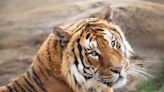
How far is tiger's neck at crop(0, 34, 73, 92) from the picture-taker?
10.5ft

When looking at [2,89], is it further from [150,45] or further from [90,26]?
[150,45]

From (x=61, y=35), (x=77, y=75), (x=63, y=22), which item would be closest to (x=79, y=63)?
(x=77, y=75)

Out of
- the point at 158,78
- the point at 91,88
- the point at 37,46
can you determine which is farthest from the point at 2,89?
the point at 158,78

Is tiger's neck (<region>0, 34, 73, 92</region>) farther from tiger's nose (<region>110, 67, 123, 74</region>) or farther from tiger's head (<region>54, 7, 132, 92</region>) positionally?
tiger's nose (<region>110, 67, 123, 74</region>)

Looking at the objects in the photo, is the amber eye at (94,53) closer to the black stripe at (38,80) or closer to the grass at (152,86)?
the black stripe at (38,80)

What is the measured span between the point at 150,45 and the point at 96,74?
200 centimetres

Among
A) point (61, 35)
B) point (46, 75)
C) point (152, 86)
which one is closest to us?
point (61, 35)

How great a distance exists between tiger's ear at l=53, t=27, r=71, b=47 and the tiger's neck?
46 millimetres

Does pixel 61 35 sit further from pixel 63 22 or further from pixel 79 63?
pixel 63 22

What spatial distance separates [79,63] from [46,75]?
233mm

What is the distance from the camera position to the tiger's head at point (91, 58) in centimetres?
315

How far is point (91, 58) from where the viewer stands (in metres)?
3.19

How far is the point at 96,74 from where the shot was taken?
319 centimetres

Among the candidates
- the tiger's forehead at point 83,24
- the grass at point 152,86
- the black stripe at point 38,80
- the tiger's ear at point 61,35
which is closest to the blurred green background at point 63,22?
the grass at point 152,86
